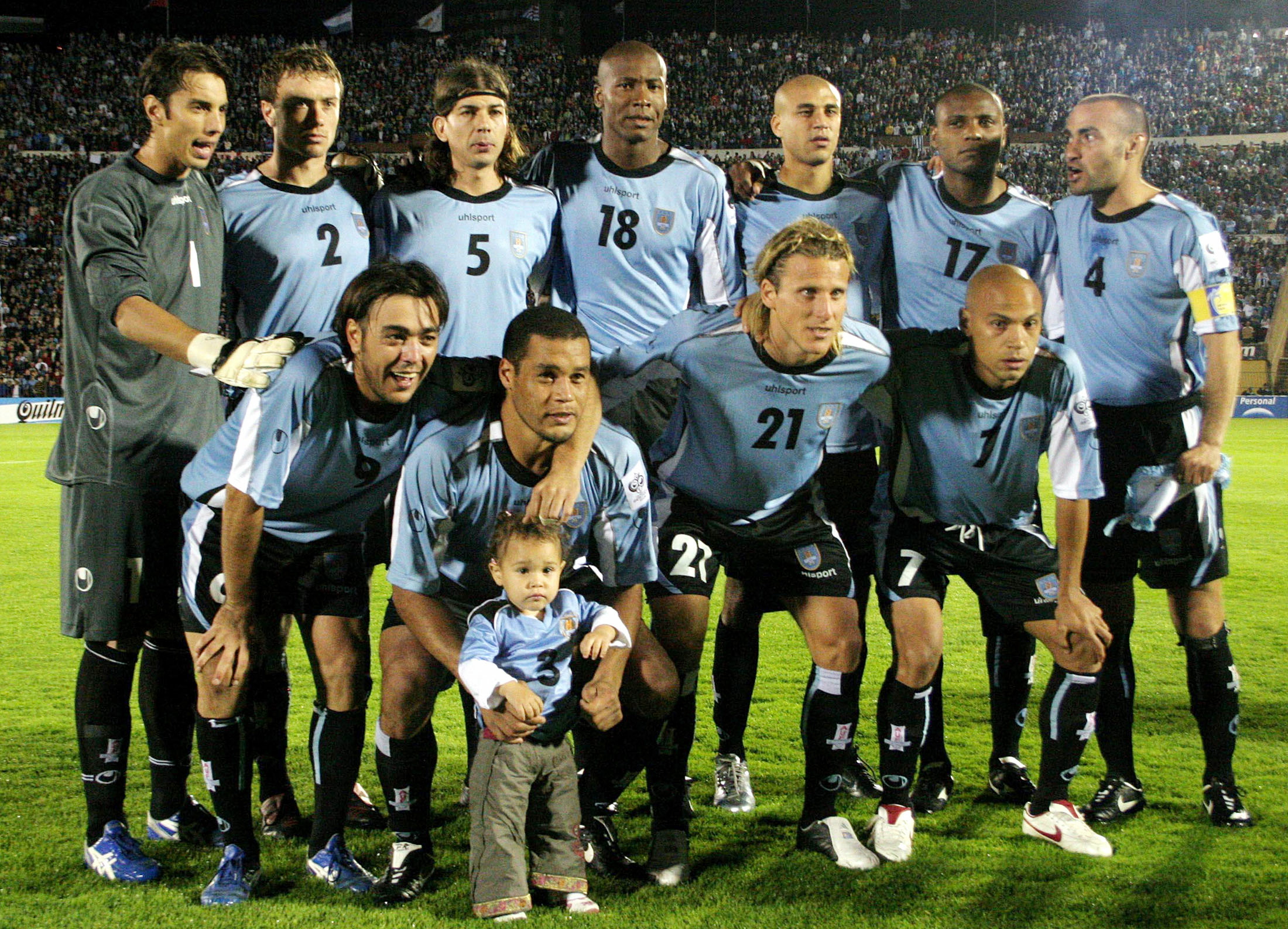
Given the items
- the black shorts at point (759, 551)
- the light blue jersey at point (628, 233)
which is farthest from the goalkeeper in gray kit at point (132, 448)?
the black shorts at point (759, 551)

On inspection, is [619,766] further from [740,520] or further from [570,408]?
[570,408]

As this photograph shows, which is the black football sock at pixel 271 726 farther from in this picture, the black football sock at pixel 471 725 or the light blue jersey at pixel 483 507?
the light blue jersey at pixel 483 507

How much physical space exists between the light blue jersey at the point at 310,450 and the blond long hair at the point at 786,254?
3.05 ft

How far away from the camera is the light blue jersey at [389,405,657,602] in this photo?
3236 mm

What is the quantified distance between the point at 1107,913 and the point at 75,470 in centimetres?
331

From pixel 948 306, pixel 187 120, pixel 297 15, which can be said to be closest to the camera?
pixel 187 120

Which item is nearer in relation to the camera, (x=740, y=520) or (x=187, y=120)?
(x=187, y=120)

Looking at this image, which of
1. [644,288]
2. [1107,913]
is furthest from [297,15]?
[1107,913]

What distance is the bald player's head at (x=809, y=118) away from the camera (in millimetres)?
4168

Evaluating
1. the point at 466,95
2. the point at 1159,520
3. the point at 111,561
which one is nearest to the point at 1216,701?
the point at 1159,520

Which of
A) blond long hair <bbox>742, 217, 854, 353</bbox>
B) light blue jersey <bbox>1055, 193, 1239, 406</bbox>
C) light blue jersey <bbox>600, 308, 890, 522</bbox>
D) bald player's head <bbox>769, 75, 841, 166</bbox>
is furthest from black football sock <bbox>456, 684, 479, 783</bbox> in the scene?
light blue jersey <bbox>1055, 193, 1239, 406</bbox>

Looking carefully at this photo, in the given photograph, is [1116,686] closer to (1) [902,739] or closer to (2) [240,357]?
(1) [902,739]

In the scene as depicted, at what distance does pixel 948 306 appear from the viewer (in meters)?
4.37

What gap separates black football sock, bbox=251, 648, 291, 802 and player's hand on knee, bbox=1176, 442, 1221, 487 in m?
3.18
